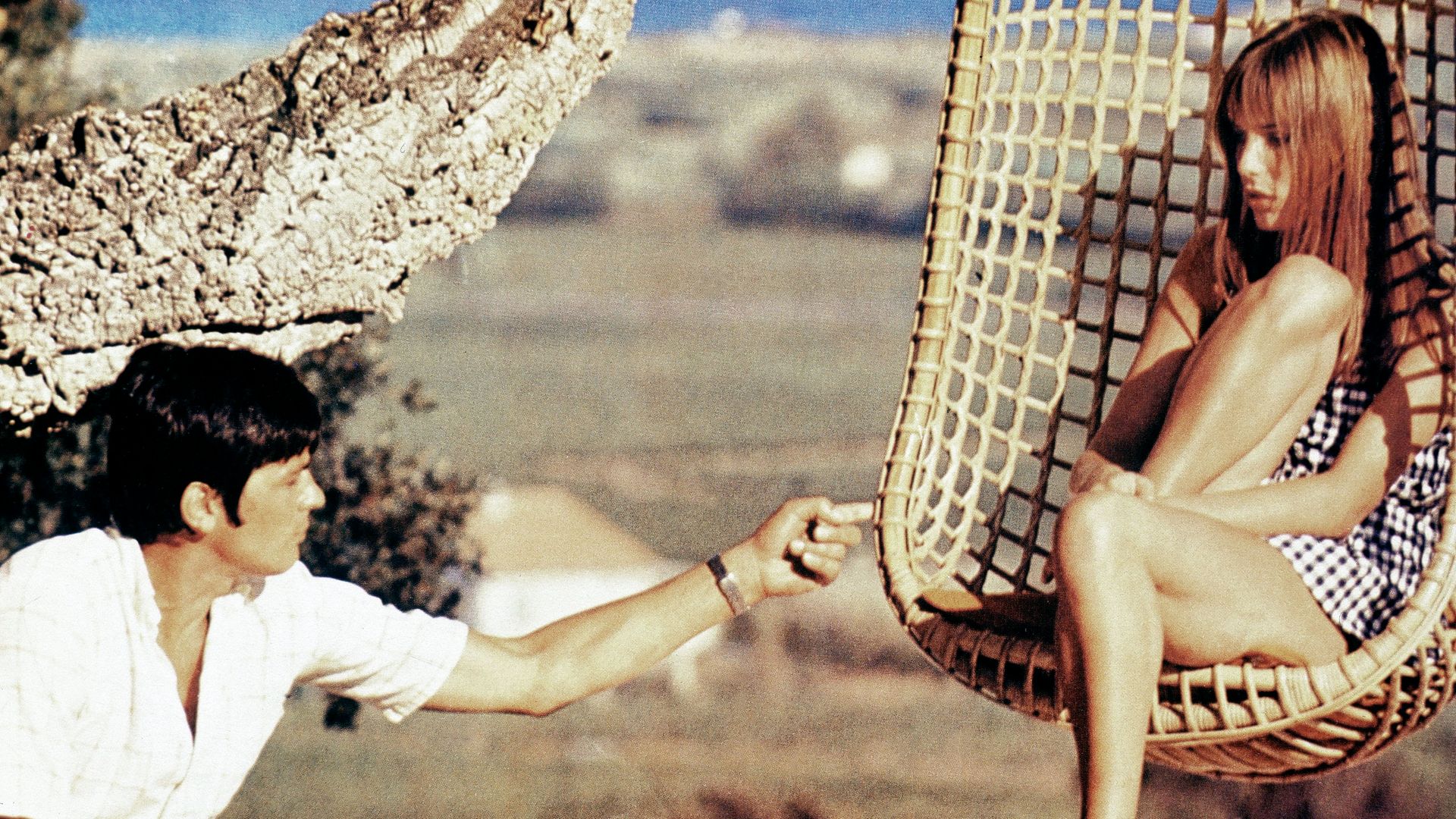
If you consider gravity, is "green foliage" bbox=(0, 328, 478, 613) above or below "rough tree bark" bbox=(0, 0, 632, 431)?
below

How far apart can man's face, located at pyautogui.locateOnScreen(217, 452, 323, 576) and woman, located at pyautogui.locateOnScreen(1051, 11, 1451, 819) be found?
2.50 ft

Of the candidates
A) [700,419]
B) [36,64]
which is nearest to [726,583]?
[36,64]

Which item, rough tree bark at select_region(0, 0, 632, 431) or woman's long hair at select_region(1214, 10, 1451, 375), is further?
woman's long hair at select_region(1214, 10, 1451, 375)

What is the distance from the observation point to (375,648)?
1866 mm

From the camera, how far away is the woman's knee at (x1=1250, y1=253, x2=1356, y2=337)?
6.53 ft

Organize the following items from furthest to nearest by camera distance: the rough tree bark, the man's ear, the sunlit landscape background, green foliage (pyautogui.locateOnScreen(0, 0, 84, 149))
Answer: the sunlit landscape background < green foliage (pyautogui.locateOnScreen(0, 0, 84, 149)) < the rough tree bark < the man's ear

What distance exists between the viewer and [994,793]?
207 inches

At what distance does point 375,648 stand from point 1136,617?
0.79 meters

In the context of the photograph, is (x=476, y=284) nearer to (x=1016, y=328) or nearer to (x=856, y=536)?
(x=1016, y=328)

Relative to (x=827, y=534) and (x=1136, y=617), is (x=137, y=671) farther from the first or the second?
(x=1136, y=617)

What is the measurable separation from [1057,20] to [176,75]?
2482mm


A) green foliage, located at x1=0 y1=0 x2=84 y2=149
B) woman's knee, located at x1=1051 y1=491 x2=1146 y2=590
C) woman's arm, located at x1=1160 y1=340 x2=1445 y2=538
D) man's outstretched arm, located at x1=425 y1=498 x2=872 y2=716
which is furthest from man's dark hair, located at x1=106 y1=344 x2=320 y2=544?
green foliage, located at x1=0 y1=0 x2=84 y2=149

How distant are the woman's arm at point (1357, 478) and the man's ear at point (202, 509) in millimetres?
1004

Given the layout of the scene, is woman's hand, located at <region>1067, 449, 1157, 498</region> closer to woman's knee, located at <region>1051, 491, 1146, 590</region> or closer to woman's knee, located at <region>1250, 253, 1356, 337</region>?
woman's knee, located at <region>1051, 491, 1146, 590</region>
